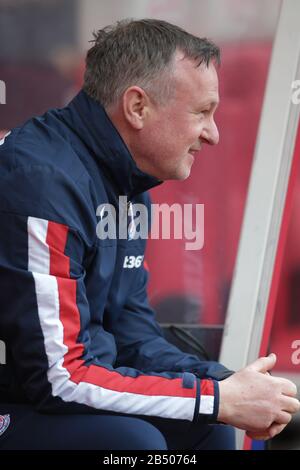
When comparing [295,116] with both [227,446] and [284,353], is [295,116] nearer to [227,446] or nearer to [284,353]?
[284,353]

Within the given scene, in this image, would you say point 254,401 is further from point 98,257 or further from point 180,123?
point 180,123

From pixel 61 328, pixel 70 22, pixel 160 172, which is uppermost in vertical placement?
pixel 70 22

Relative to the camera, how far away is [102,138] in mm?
1813

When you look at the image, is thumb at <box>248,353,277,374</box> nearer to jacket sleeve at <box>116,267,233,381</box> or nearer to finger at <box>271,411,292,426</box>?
finger at <box>271,411,292,426</box>

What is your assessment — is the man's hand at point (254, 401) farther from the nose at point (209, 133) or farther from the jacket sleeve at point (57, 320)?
the nose at point (209, 133)

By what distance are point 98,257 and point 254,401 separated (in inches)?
17.6

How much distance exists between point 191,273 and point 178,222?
0.17 meters

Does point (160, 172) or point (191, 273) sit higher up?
point (160, 172)

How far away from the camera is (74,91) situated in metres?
2.50

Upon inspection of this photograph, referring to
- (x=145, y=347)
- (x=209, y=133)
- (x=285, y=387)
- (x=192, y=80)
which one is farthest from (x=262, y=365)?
(x=192, y=80)

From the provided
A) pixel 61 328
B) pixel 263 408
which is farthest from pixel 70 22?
pixel 263 408

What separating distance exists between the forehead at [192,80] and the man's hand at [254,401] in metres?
0.62

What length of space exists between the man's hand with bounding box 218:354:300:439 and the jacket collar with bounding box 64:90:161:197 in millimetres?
507

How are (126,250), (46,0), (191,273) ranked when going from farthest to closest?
(191,273) < (46,0) < (126,250)
